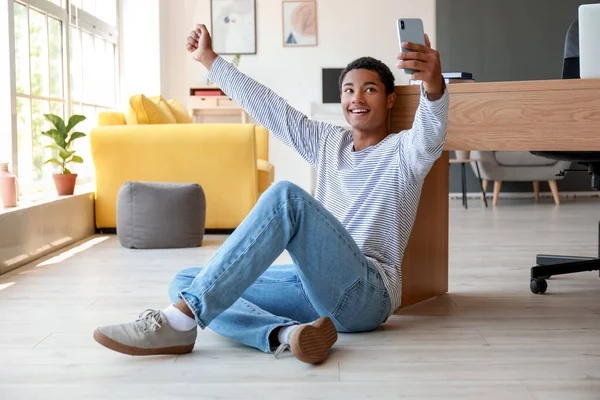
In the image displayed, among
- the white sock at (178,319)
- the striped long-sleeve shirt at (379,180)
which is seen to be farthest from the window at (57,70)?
the white sock at (178,319)

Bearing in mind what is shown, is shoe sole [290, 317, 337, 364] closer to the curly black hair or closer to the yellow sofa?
the curly black hair

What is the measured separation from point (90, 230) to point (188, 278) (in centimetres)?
280

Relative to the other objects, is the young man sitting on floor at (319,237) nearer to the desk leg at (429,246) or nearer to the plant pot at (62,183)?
the desk leg at (429,246)

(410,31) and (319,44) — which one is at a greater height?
(319,44)

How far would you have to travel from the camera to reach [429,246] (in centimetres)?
272

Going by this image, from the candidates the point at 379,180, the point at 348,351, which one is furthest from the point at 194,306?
the point at 379,180

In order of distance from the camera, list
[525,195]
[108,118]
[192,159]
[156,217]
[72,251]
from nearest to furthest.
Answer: [72,251], [156,217], [192,159], [108,118], [525,195]

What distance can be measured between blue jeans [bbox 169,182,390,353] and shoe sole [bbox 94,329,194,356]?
0.14 metres

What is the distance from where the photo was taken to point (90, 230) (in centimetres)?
479

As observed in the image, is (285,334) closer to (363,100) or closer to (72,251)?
(363,100)

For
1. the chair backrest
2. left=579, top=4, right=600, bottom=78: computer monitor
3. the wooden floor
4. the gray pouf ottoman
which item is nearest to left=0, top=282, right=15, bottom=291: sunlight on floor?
the wooden floor

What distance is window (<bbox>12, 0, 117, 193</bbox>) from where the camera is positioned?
4.45 m

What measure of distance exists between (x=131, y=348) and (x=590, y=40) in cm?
158

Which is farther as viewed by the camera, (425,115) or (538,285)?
(538,285)
